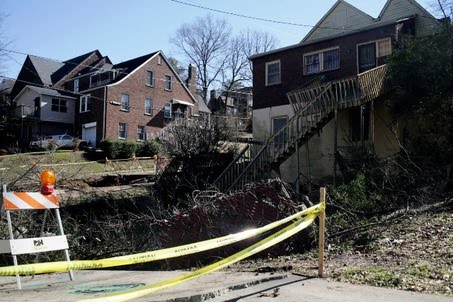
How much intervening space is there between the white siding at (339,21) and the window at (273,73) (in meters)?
2.78

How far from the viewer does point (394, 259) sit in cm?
701

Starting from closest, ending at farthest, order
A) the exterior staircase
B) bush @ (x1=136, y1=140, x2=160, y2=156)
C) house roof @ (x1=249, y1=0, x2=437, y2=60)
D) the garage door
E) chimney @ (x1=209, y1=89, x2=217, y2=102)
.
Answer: the exterior staircase, house roof @ (x1=249, y1=0, x2=437, y2=60), bush @ (x1=136, y1=140, x2=160, y2=156), the garage door, chimney @ (x1=209, y1=89, x2=217, y2=102)

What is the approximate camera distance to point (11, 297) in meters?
5.18

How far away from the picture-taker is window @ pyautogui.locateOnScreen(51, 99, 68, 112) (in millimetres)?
46116

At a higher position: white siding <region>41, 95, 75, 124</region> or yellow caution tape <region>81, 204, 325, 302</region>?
white siding <region>41, 95, 75, 124</region>

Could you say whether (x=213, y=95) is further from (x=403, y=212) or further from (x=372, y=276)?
(x=372, y=276)

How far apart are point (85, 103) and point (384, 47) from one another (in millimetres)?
32986

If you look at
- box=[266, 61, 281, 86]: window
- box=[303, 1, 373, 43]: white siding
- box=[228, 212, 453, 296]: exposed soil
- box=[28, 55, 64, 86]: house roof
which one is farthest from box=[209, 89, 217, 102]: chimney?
box=[228, 212, 453, 296]: exposed soil

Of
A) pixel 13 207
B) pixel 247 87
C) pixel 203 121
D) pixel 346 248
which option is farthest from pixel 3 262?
pixel 247 87

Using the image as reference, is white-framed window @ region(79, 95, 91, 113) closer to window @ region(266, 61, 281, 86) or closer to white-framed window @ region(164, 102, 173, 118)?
white-framed window @ region(164, 102, 173, 118)

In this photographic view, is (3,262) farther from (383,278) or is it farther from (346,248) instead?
(383,278)

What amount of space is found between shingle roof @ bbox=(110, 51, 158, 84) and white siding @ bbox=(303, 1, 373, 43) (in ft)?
77.7

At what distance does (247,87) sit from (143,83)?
24.3m

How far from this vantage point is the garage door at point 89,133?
140 ft
